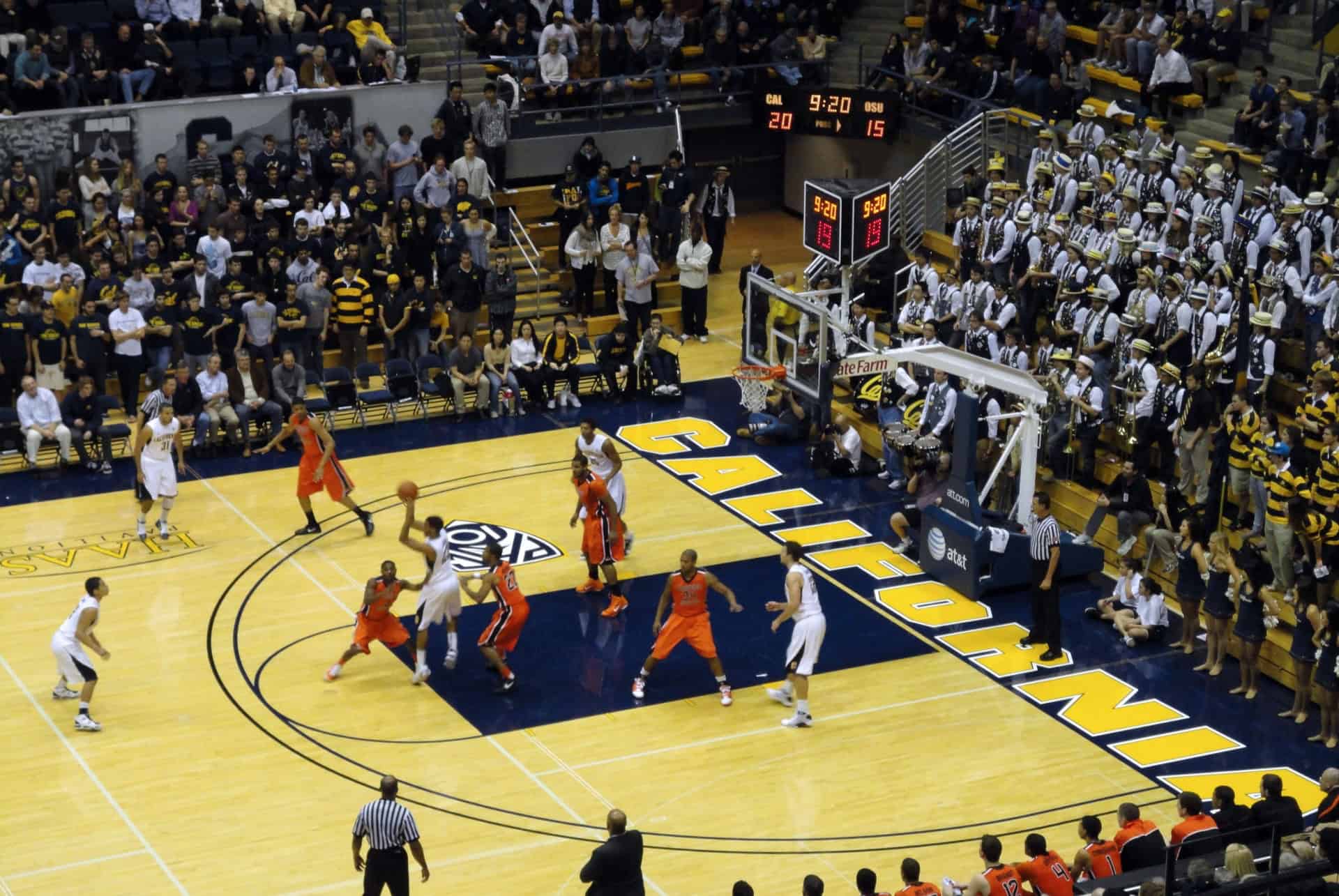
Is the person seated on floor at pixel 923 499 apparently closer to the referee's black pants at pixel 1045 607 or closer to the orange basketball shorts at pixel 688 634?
the referee's black pants at pixel 1045 607

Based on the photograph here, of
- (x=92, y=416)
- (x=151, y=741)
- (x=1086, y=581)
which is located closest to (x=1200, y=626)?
(x=1086, y=581)

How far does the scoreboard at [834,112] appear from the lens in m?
34.7

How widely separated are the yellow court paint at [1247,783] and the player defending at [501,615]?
21.8 feet

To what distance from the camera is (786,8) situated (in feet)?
129

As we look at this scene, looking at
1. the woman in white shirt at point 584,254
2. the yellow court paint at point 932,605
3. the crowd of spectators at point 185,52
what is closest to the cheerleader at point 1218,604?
the yellow court paint at point 932,605

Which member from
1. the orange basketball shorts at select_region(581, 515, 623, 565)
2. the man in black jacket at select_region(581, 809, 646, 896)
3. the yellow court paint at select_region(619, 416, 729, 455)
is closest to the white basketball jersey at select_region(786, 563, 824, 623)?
the orange basketball shorts at select_region(581, 515, 623, 565)

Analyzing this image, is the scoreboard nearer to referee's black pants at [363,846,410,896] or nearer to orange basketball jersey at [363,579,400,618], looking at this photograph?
orange basketball jersey at [363,579,400,618]

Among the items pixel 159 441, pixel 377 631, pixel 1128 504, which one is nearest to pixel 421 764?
pixel 377 631

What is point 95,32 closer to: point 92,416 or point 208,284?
point 208,284

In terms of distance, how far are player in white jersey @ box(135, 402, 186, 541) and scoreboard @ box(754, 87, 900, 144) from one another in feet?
42.7

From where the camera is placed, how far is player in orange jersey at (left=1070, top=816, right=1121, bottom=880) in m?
16.9

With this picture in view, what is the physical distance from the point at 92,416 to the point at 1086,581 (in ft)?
43.6

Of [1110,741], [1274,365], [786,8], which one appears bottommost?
[1110,741]

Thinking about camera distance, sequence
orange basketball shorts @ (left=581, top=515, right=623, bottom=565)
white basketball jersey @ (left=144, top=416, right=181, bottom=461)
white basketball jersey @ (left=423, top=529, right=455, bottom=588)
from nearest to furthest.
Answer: white basketball jersey @ (left=423, top=529, right=455, bottom=588) < orange basketball shorts @ (left=581, top=515, right=623, bottom=565) < white basketball jersey @ (left=144, top=416, right=181, bottom=461)
